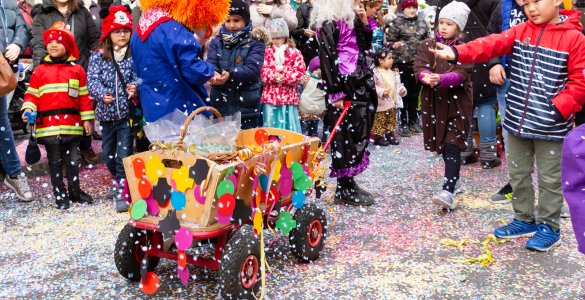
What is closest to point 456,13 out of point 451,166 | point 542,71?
point 542,71

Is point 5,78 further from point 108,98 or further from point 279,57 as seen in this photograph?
point 279,57

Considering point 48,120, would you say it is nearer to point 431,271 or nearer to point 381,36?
point 431,271

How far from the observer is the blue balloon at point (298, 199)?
12.9ft

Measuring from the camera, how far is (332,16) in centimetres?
498

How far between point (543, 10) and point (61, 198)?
4.51 m

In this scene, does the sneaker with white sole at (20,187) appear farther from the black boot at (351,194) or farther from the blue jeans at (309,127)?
the blue jeans at (309,127)

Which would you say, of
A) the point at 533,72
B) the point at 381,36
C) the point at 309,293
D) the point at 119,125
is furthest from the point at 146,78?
the point at 381,36

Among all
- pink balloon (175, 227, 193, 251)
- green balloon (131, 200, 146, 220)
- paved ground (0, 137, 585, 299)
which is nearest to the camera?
pink balloon (175, 227, 193, 251)

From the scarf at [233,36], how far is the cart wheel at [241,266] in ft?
8.58

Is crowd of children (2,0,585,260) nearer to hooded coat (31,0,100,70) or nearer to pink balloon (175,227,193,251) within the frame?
pink balloon (175,227,193,251)

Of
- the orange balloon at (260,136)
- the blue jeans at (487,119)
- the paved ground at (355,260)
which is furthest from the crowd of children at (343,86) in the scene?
the blue jeans at (487,119)

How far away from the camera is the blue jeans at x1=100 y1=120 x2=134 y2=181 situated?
5.70 meters

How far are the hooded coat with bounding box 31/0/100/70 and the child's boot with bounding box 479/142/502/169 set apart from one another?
15.6 feet

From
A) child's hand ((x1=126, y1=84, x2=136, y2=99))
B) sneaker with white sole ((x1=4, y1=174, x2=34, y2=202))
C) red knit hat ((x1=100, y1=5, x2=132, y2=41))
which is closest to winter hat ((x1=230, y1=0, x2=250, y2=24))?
red knit hat ((x1=100, y1=5, x2=132, y2=41))
